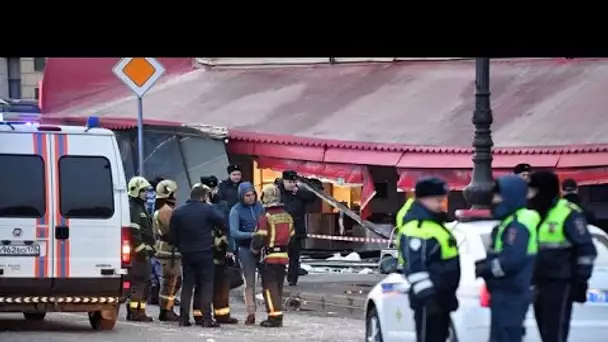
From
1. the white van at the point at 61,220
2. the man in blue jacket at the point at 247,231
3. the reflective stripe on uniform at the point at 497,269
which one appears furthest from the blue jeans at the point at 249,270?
the reflective stripe on uniform at the point at 497,269

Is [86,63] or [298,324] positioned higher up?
[86,63]

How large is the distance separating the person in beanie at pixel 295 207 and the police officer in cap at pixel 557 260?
29.8ft

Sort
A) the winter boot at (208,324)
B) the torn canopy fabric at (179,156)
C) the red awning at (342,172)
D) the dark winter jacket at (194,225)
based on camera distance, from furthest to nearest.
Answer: the torn canopy fabric at (179,156) < the red awning at (342,172) < the winter boot at (208,324) < the dark winter jacket at (194,225)

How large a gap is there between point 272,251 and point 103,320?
6.74 feet

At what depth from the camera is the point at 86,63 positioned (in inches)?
1294

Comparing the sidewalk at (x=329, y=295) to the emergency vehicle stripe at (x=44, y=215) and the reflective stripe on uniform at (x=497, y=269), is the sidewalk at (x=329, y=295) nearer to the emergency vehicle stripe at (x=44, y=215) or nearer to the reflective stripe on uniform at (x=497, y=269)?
the emergency vehicle stripe at (x=44, y=215)

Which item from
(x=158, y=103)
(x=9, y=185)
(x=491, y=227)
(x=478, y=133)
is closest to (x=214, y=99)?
(x=158, y=103)

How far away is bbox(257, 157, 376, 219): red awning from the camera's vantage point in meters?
26.5

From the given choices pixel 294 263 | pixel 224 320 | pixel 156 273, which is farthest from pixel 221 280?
pixel 294 263

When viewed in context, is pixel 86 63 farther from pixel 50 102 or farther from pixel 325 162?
pixel 325 162

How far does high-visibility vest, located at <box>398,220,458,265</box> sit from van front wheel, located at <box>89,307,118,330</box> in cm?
527

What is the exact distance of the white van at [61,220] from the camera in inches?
680

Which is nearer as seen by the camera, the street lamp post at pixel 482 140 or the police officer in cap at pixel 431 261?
the police officer in cap at pixel 431 261
